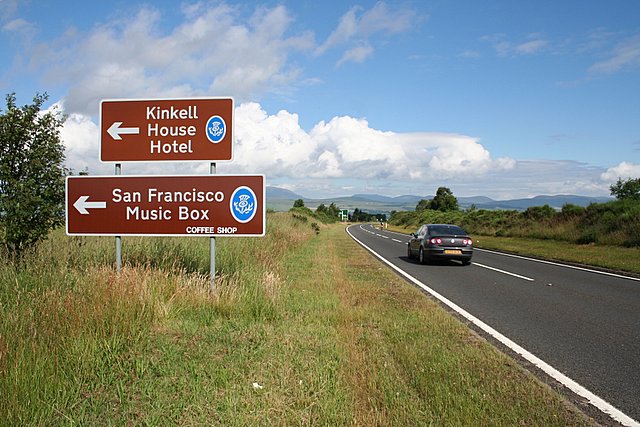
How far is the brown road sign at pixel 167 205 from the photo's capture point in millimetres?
7941

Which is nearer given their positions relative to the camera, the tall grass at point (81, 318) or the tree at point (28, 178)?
the tall grass at point (81, 318)

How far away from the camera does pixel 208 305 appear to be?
22.4 feet

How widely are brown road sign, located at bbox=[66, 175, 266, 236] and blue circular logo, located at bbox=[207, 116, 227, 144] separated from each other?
2.32ft

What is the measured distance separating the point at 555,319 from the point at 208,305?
18.1ft

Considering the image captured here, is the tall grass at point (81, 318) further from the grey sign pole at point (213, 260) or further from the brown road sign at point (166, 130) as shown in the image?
the brown road sign at point (166, 130)

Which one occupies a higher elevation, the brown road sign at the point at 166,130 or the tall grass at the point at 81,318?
the brown road sign at the point at 166,130

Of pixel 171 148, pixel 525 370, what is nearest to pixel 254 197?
pixel 171 148

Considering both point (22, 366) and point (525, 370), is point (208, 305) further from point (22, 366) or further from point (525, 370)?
point (525, 370)

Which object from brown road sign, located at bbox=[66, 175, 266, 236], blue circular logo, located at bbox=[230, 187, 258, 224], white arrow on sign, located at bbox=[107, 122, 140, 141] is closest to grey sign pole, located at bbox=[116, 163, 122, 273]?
brown road sign, located at bbox=[66, 175, 266, 236]

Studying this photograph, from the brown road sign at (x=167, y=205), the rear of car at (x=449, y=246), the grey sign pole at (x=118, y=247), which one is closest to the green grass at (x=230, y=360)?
the grey sign pole at (x=118, y=247)

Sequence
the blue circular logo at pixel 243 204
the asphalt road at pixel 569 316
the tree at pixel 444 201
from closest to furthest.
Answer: the asphalt road at pixel 569 316, the blue circular logo at pixel 243 204, the tree at pixel 444 201

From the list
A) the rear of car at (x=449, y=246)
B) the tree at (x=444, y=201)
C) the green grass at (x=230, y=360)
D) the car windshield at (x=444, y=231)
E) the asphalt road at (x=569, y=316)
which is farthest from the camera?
the tree at (x=444, y=201)

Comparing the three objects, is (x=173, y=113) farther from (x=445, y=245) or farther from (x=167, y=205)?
(x=445, y=245)

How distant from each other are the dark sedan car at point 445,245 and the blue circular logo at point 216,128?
10.8m
